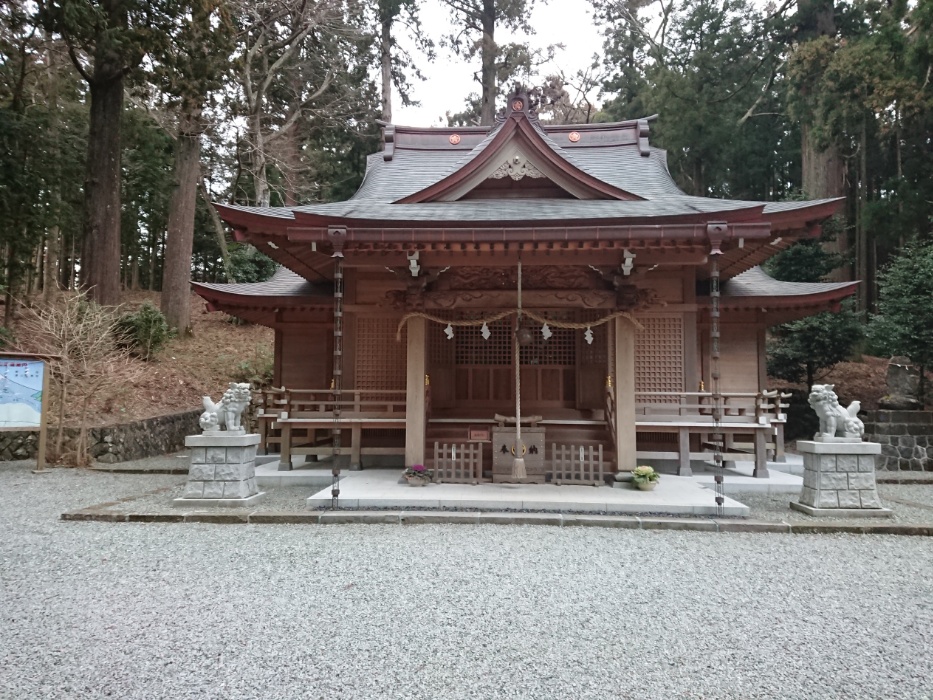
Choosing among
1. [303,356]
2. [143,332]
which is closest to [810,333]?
[303,356]

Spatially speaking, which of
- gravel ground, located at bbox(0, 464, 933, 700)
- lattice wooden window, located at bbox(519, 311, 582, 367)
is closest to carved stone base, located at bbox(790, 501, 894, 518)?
gravel ground, located at bbox(0, 464, 933, 700)

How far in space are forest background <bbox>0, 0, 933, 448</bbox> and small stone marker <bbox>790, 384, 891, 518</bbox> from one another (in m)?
7.06

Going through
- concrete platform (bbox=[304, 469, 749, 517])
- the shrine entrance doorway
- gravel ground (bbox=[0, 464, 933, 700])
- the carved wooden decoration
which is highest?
the carved wooden decoration

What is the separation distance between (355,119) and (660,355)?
19.3 metres

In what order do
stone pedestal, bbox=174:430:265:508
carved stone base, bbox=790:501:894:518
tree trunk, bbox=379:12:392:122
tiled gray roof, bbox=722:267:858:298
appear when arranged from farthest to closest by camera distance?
tree trunk, bbox=379:12:392:122, tiled gray roof, bbox=722:267:858:298, stone pedestal, bbox=174:430:265:508, carved stone base, bbox=790:501:894:518

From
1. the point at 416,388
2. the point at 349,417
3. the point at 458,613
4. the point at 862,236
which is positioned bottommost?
the point at 458,613

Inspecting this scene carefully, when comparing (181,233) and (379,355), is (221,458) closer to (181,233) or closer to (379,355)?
(379,355)

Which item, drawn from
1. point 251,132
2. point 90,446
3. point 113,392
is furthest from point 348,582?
point 251,132

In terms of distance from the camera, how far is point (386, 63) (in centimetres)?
2412

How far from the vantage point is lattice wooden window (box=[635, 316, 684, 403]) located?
8.77 m

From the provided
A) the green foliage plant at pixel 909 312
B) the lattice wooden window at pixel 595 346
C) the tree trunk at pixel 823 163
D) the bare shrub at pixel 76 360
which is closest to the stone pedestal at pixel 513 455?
the lattice wooden window at pixel 595 346

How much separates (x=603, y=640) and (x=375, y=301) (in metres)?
6.69

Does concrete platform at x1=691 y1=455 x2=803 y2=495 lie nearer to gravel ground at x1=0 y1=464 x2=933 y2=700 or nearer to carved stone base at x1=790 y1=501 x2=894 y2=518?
carved stone base at x1=790 y1=501 x2=894 y2=518

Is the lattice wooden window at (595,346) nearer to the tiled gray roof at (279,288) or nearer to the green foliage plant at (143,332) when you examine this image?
the tiled gray roof at (279,288)
